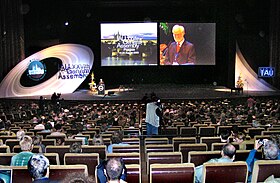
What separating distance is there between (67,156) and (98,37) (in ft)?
80.3

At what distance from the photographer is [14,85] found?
23031 mm

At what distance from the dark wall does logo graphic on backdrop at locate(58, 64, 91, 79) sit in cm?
354

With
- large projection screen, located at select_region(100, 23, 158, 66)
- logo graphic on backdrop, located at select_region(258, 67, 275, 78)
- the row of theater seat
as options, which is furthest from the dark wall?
the row of theater seat

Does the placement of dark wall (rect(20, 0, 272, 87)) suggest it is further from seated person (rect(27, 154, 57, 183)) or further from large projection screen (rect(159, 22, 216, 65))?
seated person (rect(27, 154, 57, 183))

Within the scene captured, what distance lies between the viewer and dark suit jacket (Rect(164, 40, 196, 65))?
28625 mm

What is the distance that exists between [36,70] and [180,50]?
408 inches

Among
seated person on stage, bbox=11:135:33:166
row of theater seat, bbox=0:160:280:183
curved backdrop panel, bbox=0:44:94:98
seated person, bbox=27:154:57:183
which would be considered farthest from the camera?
curved backdrop panel, bbox=0:44:94:98

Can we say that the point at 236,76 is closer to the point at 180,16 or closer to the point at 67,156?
the point at 180,16

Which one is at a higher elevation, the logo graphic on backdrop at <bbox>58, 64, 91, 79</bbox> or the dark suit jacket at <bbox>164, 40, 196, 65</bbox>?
the dark suit jacket at <bbox>164, 40, 196, 65</bbox>

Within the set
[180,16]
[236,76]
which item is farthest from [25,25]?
[236,76]

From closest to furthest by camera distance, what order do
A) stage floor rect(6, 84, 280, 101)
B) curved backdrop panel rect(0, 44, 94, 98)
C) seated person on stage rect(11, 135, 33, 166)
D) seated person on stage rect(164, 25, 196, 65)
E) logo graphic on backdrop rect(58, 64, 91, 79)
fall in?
seated person on stage rect(11, 135, 33, 166), stage floor rect(6, 84, 280, 101), curved backdrop panel rect(0, 44, 94, 98), logo graphic on backdrop rect(58, 64, 91, 79), seated person on stage rect(164, 25, 196, 65)

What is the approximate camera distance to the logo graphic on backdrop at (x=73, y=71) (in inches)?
955

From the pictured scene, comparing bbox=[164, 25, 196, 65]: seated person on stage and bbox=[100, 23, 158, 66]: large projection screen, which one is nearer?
bbox=[100, 23, 158, 66]: large projection screen

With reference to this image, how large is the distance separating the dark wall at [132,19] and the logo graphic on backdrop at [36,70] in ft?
9.94
